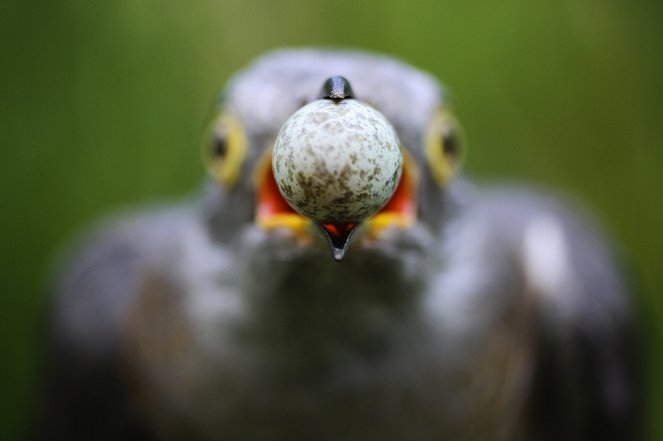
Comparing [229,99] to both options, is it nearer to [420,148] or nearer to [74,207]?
[420,148]

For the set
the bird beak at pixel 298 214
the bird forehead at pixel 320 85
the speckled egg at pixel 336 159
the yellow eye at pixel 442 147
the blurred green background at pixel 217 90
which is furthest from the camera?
the blurred green background at pixel 217 90

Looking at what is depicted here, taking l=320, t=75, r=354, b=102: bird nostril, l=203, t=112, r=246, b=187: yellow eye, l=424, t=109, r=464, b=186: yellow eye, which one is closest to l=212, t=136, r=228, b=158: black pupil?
l=203, t=112, r=246, b=187: yellow eye

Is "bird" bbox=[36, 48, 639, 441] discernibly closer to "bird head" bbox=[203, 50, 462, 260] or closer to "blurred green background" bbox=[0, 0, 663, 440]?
"bird head" bbox=[203, 50, 462, 260]

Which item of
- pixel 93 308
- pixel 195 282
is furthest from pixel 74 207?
pixel 195 282

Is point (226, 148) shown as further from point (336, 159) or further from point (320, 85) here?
point (336, 159)

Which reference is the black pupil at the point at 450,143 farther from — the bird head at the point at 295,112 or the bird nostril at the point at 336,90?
the bird nostril at the point at 336,90

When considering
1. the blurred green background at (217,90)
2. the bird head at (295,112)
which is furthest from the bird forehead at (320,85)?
the blurred green background at (217,90)

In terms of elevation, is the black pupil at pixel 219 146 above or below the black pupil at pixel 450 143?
below
